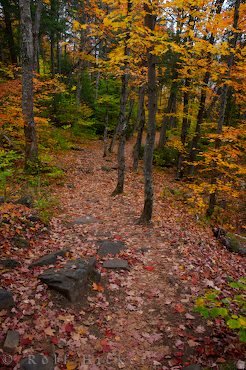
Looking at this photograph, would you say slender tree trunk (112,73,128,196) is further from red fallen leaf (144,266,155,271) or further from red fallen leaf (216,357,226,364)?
red fallen leaf (216,357,226,364)

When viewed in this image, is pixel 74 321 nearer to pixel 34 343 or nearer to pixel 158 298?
pixel 34 343

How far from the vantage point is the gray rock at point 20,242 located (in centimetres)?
638

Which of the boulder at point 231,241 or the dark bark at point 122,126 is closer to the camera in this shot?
the boulder at point 231,241

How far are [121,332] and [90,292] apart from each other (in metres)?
1.01

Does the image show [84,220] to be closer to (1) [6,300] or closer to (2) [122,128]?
(2) [122,128]

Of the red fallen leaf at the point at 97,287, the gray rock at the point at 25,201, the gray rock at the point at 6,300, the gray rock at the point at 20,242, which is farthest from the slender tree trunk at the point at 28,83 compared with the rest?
the gray rock at the point at 6,300

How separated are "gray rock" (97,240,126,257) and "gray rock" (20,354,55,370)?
306 centimetres

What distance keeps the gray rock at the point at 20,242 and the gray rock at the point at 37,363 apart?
9.61ft

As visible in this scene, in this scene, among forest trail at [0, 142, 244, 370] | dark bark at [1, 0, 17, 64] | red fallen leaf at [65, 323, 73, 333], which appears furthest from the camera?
dark bark at [1, 0, 17, 64]

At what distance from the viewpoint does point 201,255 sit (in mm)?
7430

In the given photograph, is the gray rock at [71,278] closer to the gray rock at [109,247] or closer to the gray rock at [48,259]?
the gray rock at [48,259]

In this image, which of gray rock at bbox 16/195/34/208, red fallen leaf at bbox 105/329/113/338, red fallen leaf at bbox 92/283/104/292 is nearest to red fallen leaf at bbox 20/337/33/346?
red fallen leaf at bbox 105/329/113/338

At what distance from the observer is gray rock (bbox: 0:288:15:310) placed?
449 centimetres

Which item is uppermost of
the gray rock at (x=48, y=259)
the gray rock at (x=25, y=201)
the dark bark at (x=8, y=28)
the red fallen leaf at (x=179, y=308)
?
the dark bark at (x=8, y=28)
